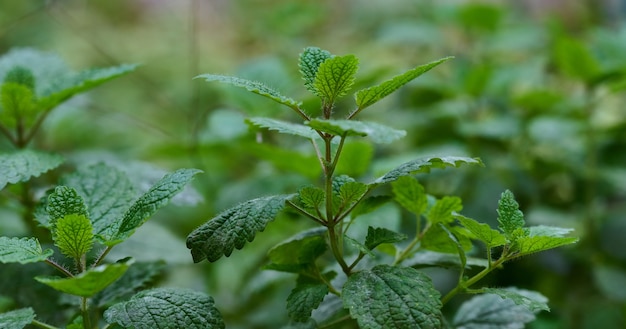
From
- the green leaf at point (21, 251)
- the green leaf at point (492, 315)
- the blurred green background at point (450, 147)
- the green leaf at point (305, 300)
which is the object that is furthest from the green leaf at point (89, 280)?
the green leaf at point (492, 315)

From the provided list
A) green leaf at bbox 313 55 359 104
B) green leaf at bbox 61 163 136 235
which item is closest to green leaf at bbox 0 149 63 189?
green leaf at bbox 61 163 136 235

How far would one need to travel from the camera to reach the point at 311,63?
0.67m

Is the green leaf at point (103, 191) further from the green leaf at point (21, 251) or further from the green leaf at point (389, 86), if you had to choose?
the green leaf at point (389, 86)

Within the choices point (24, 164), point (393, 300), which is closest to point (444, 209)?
point (393, 300)

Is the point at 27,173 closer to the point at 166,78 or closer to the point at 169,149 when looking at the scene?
the point at 169,149

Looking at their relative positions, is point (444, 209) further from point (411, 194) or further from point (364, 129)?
point (364, 129)

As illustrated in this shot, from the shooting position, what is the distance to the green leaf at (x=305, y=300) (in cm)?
64

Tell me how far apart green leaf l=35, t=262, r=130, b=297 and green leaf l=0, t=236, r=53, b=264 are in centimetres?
4

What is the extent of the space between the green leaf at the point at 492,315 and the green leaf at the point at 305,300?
0.69 feet

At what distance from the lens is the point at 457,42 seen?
1.95 metres

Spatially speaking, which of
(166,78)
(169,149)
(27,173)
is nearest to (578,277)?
(169,149)

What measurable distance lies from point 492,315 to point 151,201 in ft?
1.35

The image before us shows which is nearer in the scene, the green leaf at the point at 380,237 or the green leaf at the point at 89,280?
the green leaf at the point at 89,280

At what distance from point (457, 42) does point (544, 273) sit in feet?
2.93
